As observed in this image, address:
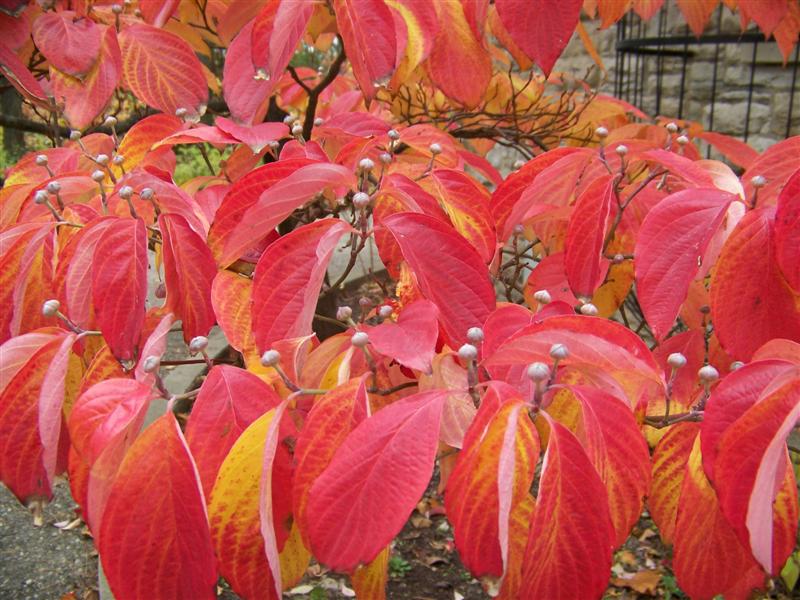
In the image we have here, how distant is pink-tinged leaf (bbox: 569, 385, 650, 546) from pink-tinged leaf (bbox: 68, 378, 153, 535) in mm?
344

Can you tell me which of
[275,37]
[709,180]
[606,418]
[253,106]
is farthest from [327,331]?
[606,418]

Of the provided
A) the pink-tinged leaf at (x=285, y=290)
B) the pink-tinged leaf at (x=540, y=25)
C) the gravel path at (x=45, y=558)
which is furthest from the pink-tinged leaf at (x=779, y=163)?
the gravel path at (x=45, y=558)

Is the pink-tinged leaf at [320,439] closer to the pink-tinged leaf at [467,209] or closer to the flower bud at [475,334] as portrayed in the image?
the flower bud at [475,334]

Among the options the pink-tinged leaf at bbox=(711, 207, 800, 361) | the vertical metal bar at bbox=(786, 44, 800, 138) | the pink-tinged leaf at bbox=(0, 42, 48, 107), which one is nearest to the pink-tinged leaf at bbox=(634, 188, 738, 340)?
the pink-tinged leaf at bbox=(711, 207, 800, 361)

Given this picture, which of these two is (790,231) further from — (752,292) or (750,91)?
(750,91)

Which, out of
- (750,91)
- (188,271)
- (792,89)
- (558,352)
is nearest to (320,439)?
(558,352)

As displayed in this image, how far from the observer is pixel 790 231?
628 mm

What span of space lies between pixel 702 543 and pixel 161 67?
96 centimetres

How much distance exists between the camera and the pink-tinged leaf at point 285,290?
0.66 m

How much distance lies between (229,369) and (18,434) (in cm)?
22

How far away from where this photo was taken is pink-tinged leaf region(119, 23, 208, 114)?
3.59 feet

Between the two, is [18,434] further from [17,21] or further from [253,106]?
[17,21]

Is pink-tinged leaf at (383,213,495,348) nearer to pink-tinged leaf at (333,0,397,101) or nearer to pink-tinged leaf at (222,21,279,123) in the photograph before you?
pink-tinged leaf at (333,0,397,101)

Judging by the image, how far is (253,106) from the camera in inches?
37.9
